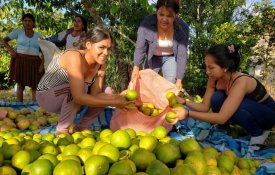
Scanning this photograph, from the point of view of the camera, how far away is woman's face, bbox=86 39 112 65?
9.94 feet

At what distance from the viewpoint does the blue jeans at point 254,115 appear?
327 cm

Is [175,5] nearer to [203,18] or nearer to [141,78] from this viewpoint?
[141,78]

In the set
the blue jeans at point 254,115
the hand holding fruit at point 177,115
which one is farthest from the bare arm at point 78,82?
the blue jeans at point 254,115

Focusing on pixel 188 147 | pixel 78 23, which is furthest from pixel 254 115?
pixel 78 23

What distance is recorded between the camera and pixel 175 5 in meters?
3.66

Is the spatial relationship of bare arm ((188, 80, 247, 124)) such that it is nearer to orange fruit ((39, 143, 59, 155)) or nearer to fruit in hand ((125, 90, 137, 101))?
fruit in hand ((125, 90, 137, 101))

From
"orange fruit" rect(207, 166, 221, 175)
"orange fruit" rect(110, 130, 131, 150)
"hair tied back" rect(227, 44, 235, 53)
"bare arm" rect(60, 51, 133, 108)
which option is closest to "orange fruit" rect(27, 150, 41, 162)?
"orange fruit" rect(110, 130, 131, 150)

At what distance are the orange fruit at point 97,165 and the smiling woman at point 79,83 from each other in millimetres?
1405

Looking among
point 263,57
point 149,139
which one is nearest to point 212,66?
point 149,139

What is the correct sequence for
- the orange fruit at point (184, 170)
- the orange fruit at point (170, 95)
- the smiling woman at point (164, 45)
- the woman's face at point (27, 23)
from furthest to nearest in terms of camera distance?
1. the woman's face at point (27, 23)
2. the smiling woman at point (164, 45)
3. the orange fruit at point (170, 95)
4. the orange fruit at point (184, 170)

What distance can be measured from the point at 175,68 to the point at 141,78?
0.66 meters

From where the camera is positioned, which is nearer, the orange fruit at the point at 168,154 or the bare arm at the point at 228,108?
the orange fruit at the point at 168,154

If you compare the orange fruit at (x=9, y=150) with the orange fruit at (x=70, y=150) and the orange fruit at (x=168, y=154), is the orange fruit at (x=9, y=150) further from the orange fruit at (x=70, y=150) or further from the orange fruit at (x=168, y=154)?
the orange fruit at (x=168, y=154)

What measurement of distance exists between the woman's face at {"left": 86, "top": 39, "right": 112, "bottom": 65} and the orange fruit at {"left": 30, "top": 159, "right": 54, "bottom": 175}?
1.61 metres
